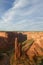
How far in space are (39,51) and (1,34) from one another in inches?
559

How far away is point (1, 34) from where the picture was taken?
39500 mm

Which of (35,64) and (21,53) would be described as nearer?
(35,64)

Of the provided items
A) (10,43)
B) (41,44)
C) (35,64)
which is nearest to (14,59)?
(35,64)

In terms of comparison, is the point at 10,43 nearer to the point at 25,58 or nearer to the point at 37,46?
the point at 37,46

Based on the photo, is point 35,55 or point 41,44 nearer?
point 35,55

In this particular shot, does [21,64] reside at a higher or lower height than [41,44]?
lower

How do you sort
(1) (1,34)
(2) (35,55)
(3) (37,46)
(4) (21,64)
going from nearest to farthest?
1. (4) (21,64)
2. (2) (35,55)
3. (3) (37,46)
4. (1) (1,34)

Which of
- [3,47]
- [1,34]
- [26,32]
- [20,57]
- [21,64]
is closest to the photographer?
[21,64]

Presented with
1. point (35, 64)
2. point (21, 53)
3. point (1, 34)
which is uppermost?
point (1, 34)

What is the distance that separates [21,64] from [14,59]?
1649 millimetres

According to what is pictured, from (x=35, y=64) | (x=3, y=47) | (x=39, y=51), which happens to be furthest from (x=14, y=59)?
(x=3, y=47)

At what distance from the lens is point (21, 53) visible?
25969mm

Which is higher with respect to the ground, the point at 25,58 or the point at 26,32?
the point at 26,32

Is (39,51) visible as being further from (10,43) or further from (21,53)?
(10,43)
